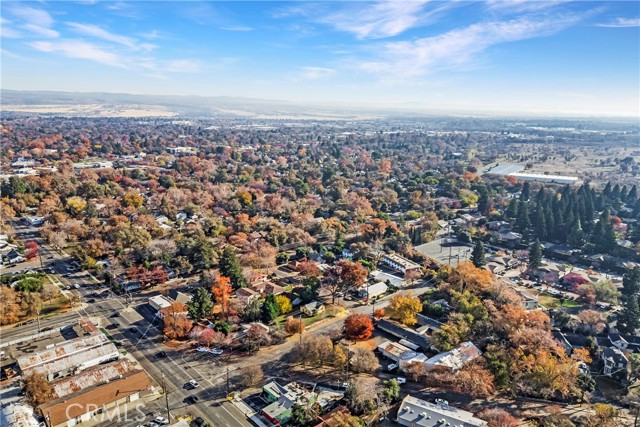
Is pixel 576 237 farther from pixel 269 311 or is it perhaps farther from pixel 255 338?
pixel 255 338

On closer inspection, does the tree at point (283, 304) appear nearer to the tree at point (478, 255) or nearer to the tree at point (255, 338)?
the tree at point (255, 338)

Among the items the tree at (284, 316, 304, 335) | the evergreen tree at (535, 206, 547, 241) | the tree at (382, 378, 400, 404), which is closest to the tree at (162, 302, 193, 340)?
the tree at (284, 316, 304, 335)

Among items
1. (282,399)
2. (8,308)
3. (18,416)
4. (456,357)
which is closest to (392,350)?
(456,357)

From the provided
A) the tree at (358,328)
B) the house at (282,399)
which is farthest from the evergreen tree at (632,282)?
the house at (282,399)

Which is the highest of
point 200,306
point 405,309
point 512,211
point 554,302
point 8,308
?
point 512,211

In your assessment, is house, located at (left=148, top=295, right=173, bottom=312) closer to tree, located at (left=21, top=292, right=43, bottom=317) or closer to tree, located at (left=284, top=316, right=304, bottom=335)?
tree, located at (left=21, top=292, right=43, bottom=317)

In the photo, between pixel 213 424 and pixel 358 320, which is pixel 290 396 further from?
pixel 358 320

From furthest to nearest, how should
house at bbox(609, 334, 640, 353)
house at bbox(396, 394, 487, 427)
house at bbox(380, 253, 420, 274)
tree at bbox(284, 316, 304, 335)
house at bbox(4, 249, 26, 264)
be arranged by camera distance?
house at bbox(4, 249, 26, 264) → house at bbox(380, 253, 420, 274) → tree at bbox(284, 316, 304, 335) → house at bbox(609, 334, 640, 353) → house at bbox(396, 394, 487, 427)

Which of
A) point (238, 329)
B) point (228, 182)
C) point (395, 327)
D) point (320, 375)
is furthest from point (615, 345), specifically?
point (228, 182)
